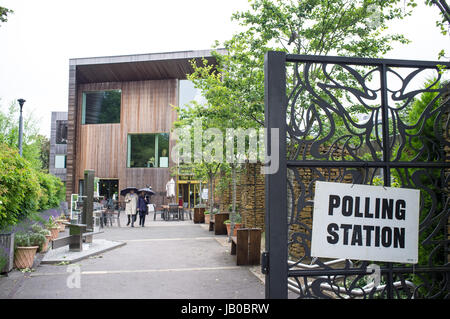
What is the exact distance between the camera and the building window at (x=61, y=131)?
40.6 metres

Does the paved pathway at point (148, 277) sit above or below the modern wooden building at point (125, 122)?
below

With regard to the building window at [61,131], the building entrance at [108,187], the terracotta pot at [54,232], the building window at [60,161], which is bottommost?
the terracotta pot at [54,232]

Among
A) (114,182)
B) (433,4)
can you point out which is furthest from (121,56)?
(433,4)

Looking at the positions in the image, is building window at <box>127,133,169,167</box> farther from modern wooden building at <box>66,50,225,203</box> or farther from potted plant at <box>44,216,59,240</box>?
potted plant at <box>44,216,59,240</box>

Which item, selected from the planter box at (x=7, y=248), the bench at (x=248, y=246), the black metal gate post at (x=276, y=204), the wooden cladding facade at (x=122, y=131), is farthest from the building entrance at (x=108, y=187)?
the black metal gate post at (x=276, y=204)

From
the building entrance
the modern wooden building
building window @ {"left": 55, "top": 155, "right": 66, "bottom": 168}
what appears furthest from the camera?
building window @ {"left": 55, "top": 155, "right": 66, "bottom": 168}

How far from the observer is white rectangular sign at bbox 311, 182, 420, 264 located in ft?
8.89

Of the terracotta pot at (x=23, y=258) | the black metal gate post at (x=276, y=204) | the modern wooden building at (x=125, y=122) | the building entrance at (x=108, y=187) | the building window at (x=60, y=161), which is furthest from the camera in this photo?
the building window at (x=60, y=161)

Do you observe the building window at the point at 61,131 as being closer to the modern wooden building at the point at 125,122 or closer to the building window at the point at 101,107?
the building window at the point at 101,107

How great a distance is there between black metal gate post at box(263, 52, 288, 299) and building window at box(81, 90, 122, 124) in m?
30.0

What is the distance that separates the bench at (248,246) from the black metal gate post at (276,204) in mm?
5655

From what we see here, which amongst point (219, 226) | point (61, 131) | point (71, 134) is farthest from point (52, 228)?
point (61, 131)

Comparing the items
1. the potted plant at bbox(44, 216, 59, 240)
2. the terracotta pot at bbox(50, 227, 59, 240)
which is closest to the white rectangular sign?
the potted plant at bbox(44, 216, 59, 240)

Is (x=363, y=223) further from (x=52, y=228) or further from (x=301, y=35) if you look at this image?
(x=52, y=228)
